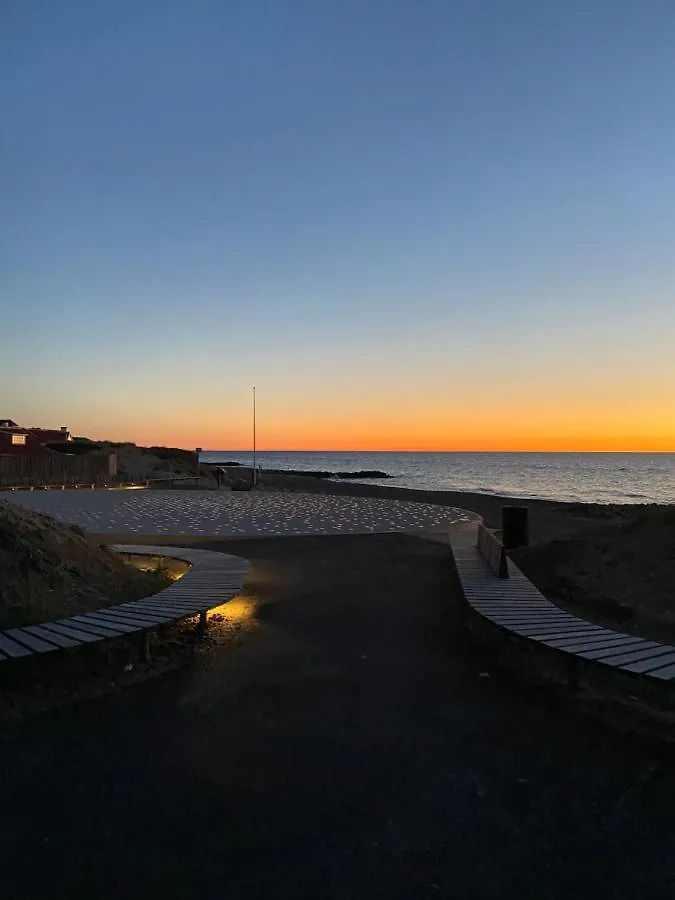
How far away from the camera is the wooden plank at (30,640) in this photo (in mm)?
4166

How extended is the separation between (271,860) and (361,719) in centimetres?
139

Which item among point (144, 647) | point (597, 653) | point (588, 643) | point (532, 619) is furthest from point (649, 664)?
point (144, 647)

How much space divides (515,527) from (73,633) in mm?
7503

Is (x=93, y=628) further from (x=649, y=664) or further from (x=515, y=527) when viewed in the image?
(x=515, y=527)

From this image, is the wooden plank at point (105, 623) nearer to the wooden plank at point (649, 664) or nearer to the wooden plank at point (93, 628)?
the wooden plank at point (93, 628)

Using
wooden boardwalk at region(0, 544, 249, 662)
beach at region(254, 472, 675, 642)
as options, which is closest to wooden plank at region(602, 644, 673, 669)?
beach at region(254, 472, 675, 642)

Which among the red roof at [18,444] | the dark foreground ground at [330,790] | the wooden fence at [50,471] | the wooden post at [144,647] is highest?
the red roof at [18,444]

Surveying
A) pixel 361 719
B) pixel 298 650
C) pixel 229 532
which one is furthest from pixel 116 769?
pixel 229 532

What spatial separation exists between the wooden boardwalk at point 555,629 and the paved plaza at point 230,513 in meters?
5.70

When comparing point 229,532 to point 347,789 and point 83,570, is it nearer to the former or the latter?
point 83,570

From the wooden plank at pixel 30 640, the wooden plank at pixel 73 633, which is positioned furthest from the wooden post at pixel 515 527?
the wooden plank at pixel 30 640

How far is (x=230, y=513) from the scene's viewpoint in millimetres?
15500

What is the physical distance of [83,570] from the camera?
6203 millimetres

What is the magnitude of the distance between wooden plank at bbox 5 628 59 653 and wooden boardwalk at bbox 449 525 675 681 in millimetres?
3195
